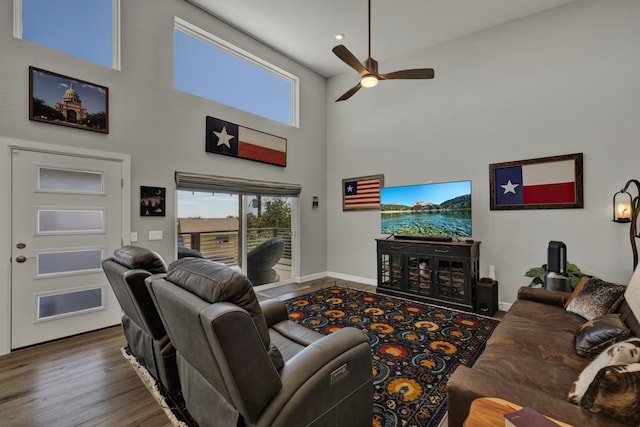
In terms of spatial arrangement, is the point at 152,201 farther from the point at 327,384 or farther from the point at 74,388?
the point at 327,384

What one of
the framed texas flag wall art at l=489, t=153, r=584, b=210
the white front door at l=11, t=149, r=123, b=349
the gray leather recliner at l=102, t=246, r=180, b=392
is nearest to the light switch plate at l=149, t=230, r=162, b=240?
the white front door at l=11, t=149, r=123, b=349

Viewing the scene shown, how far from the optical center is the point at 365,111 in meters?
5.66

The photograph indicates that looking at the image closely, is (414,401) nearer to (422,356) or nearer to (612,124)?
(422,356)

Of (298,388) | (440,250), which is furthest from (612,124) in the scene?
(298,388)

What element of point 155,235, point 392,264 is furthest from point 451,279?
point 155,235

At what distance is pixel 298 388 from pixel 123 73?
13.4ft

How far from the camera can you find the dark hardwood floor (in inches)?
74.4

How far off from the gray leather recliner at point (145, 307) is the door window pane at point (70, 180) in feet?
4.97

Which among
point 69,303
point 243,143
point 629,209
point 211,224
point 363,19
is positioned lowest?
point 69,303

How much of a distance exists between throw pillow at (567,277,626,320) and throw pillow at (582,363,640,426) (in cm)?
149

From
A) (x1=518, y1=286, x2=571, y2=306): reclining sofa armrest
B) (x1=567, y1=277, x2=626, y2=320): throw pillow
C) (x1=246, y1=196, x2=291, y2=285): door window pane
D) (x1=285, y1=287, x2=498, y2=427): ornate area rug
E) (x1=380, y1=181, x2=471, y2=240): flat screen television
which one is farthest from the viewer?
(x1=246, y1=196, x2=291, y2=285): door window pane

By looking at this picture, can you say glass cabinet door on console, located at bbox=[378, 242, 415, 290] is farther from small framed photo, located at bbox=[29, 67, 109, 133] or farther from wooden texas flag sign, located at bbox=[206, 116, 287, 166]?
small framed photo, located at bbox=[29, 67, 109, 133]

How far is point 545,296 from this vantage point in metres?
2.78

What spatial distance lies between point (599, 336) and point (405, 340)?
63.0 inches
